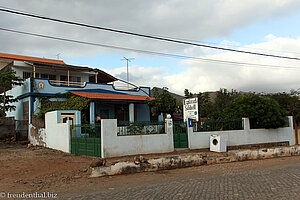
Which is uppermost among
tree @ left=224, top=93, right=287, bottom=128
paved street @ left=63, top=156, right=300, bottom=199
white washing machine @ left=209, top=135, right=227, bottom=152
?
tree @ left=224, top=93, right=287, bottom=128

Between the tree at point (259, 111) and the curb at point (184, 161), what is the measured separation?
3379mm

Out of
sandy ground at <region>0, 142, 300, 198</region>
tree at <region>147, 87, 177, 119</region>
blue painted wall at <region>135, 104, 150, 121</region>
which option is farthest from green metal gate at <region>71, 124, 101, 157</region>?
blue painted wall at <region>135, 104, 150, 121</region>

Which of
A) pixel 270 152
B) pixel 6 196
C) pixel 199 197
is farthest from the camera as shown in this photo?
pixel 270 152

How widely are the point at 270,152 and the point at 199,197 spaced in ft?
28.4

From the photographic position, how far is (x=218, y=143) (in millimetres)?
15008

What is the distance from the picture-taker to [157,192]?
268 inches

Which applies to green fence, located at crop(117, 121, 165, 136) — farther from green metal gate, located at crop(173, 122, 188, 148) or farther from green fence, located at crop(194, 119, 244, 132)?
green fence, located at crop(194, 119, 244, 132)

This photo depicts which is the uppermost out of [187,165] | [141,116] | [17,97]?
[17,97]

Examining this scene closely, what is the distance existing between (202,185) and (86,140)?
7524 mm

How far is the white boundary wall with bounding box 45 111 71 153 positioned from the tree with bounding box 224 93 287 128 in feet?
34.9

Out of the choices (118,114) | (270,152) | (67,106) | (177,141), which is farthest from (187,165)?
(118,114)

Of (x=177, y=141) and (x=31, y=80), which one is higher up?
(x=31, y=80)

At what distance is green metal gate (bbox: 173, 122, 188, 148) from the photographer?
48.7 ft

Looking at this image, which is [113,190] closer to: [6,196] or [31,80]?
[6,196]
